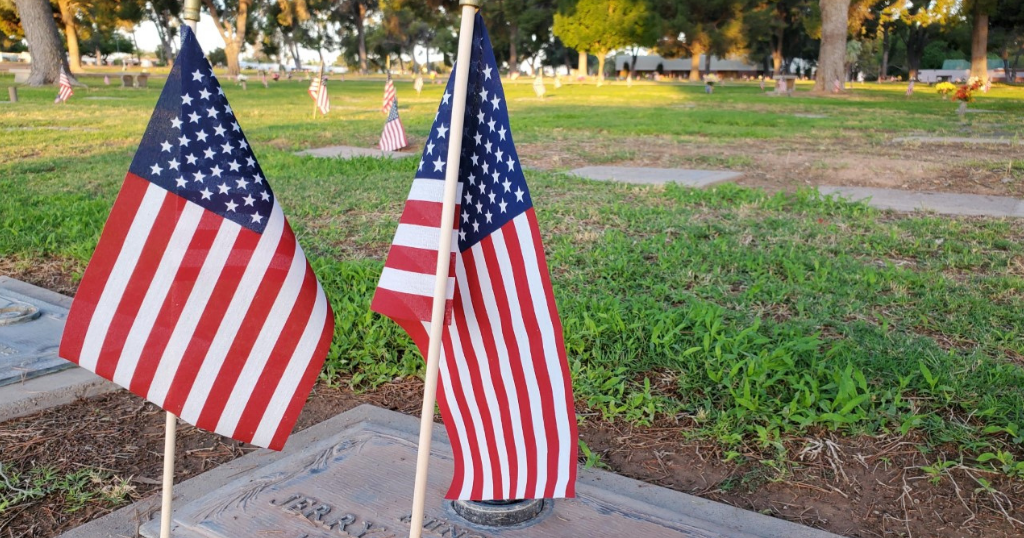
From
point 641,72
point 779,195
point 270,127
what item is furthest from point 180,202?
point 641,72

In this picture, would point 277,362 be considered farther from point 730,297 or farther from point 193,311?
point 730,297

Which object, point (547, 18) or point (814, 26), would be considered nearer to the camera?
point (814, 26)

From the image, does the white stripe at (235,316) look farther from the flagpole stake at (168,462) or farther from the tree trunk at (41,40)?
the tree trunk at (41,40)

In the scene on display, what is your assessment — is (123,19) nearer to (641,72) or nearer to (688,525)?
(688,525)

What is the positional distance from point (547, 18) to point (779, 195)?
55215 mm

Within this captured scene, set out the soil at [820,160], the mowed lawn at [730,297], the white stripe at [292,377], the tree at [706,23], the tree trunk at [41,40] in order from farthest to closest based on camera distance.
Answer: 1. the tree at [706,23]
2. the tree trunk at [41,40]
3. the soil at [820,160]
4. the mowed lawn at [730,297]
5. the white stripe at [292,377]

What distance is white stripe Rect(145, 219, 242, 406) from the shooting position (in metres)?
1.92

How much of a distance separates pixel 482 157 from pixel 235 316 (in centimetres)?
70

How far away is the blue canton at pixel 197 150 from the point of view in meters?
1.88

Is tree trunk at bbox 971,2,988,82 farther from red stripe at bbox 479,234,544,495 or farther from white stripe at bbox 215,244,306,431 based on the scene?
white stripe at bbox 215,244,306,431

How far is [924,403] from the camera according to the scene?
301 cm

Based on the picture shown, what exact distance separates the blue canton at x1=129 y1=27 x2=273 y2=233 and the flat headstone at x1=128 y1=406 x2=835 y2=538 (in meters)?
0.82

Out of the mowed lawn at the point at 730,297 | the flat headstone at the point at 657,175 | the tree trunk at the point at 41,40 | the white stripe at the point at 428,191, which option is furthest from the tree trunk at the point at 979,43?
the white stripe at the point at 428,191

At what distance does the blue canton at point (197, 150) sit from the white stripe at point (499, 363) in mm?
514
